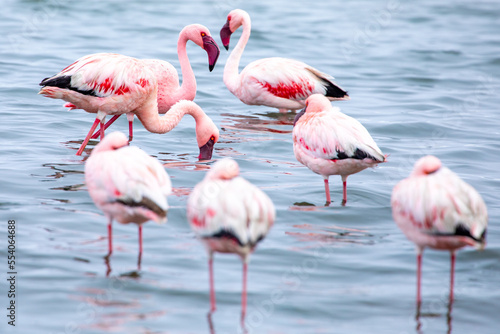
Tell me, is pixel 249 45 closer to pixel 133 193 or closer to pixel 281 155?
pixel 281 155

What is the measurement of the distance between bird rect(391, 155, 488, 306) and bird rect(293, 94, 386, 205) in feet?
5.00

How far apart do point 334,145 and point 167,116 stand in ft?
7.97

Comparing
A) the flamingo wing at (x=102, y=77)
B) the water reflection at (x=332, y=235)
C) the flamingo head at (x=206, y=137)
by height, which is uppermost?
the flamingo wing at (x=102, y=77)

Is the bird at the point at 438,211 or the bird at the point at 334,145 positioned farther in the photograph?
the bird at the point at 334,145

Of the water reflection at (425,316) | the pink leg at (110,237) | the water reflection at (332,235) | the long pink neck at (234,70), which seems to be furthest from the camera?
the long pink neck at (234,70)

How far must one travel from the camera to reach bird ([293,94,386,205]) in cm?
636

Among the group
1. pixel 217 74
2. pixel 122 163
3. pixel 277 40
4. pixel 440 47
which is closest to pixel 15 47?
pixel 217 74

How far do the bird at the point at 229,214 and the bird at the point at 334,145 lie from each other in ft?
6.62

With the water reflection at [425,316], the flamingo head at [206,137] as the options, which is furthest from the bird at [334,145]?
the water reflection at [425,316]

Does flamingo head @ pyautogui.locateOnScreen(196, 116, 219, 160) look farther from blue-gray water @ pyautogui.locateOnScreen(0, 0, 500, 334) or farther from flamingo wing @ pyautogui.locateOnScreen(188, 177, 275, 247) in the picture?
flamingo wing @ pyautogui.locateOnScreen(188, 177, 275, 247)

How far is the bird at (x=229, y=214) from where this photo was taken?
13.9 ft

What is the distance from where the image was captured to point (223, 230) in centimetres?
424

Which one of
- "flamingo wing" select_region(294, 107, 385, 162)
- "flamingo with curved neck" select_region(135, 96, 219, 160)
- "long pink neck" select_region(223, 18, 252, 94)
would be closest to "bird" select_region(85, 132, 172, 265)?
"flamingo wing" select_region(294, 107, 385, 162)

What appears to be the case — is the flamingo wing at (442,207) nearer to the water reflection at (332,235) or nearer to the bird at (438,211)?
the bird at (438,211)
